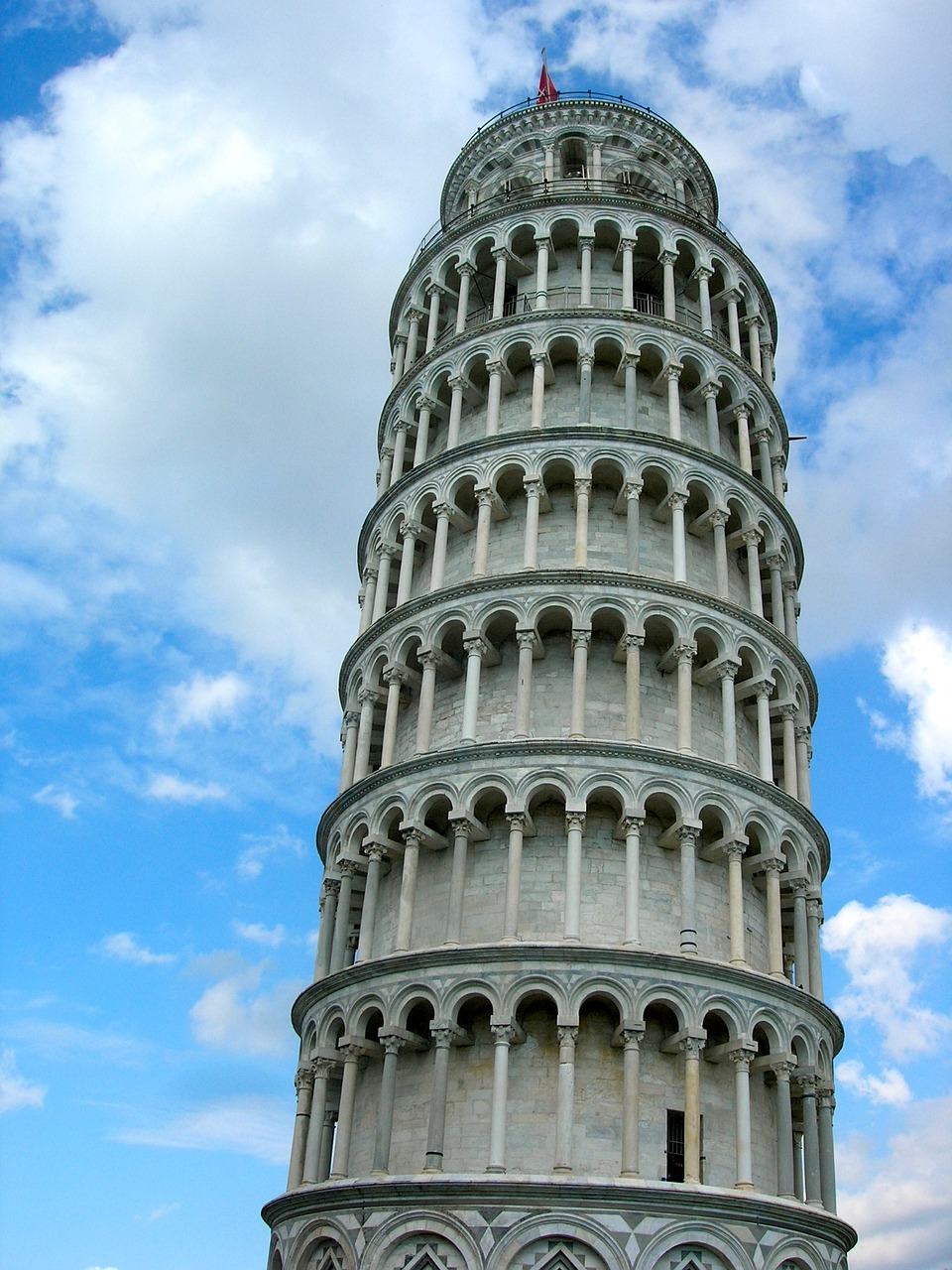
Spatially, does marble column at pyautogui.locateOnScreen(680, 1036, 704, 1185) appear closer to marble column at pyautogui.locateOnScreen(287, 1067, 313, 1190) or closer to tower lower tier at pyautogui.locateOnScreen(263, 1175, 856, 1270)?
tower lower tier at pyautogui.locateOnScreen(263, 1175, 856, 1270)

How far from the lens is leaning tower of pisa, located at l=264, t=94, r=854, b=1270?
955 inches

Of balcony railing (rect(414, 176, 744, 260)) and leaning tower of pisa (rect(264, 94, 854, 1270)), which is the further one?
balcony railing (rect(414, 176, 744, 260))

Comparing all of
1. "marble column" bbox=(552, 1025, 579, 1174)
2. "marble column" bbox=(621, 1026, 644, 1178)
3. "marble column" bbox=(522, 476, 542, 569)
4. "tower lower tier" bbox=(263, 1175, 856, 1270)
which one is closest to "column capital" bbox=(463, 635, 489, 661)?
"marble column" bbox=(522, 476, 542, 569)

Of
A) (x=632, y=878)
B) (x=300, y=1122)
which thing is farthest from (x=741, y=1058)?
(x=300, y=1122)

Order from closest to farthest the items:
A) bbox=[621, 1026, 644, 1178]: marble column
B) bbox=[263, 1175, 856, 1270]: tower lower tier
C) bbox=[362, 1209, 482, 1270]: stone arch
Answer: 1. bbox=[263, 1175, 856, 1270]: tower lower tier
2. bbox=[362, 1209, 482, 1270]: stone arch
3. bbox=[621, 1026, 644, 1178]: marble column

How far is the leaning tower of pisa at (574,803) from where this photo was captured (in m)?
24.3

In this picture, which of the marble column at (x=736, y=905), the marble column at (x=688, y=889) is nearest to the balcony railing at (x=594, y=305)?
the marble column at (x=688, y=889)

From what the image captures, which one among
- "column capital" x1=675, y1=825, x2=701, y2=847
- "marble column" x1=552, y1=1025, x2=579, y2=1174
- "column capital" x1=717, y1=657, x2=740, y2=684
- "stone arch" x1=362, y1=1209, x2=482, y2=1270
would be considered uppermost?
"column capital" x1=717, y1=657, x2=740, y2=684

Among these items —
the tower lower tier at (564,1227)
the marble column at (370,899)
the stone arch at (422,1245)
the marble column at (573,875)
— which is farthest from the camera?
the marble column at (370,899)

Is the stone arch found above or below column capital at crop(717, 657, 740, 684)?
below

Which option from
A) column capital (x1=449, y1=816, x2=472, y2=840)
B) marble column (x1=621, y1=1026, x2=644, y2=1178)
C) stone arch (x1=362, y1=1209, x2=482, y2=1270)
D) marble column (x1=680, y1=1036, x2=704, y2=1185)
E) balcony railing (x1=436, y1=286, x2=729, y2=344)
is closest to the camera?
stone arch (x1=362, y1=1209, x2=482, y2=1270)

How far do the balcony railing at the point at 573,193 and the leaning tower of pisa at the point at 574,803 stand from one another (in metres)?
0.16

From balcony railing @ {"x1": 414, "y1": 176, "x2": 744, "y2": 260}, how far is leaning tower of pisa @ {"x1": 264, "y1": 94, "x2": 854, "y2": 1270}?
6.2 inches

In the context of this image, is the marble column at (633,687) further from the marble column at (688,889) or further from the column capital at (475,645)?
the column capital at (475,645)
